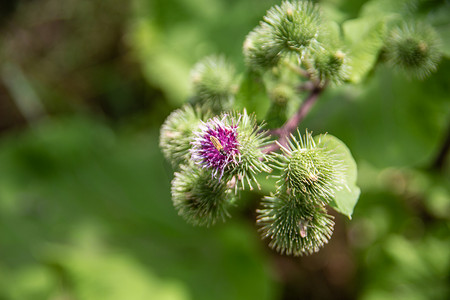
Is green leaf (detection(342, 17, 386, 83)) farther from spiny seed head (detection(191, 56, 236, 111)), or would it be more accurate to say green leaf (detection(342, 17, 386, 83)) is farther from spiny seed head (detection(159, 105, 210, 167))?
spiny seed head (detection(159, 105, 210, 167))

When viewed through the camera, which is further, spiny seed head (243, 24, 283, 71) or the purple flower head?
spiny seed head (243, 24, 283, 71)

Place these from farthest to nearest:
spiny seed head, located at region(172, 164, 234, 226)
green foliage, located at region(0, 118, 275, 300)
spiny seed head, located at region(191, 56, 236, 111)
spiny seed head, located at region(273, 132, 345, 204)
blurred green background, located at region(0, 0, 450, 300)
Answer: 1. green foliage, located at region(0, 118, 275, 300)
2. blurred green background, located at region(0, 0, 450, 300)
3. spiny seed head, located at region(191, 56, 236, 111)
4. spiny seed head, located at region(172, 164, 234, 226)
5. spiny seed head, located at region(273, 132, 345, 204)

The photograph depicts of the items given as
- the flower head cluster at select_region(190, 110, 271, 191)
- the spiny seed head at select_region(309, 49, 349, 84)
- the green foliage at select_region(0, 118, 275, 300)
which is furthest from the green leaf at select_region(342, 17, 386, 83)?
the green foliage at select_region(0, 118, 275, 300)

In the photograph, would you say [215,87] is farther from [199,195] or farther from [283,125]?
[199,195]

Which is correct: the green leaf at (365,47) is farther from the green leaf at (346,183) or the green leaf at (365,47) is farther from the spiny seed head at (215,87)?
the spiny seed head at (215,87)

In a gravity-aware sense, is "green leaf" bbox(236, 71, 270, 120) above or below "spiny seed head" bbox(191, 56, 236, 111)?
below

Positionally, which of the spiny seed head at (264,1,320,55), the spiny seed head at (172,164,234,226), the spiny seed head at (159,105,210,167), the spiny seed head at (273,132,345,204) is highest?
the spiny seed head at (264,1,320,55)
